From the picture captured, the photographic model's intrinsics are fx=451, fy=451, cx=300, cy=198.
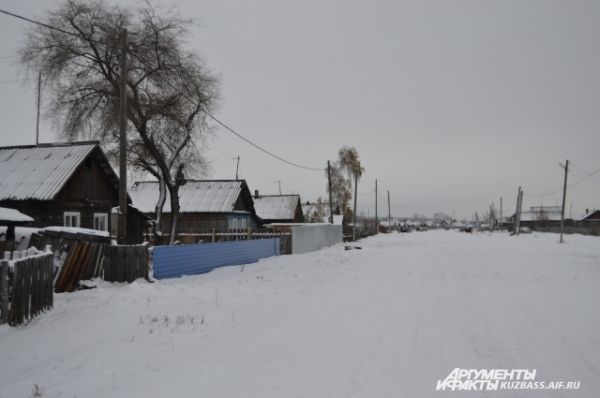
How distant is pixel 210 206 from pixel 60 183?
1850 cm

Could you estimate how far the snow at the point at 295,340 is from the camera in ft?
17.4

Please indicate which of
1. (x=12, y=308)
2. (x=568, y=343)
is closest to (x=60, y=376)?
(x=12, y=308)

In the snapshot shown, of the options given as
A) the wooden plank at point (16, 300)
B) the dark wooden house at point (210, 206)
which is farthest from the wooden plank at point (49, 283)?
the dark wooden house at point (210, 206)

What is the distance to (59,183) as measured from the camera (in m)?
19.7

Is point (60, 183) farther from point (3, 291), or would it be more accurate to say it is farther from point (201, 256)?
point (3, 291)

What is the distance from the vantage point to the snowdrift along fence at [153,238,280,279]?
15.2 meters

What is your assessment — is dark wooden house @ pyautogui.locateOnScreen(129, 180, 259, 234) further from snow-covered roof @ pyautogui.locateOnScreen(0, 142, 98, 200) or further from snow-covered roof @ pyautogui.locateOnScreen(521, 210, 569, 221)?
snow-covered roof @ pyautogui.locateOnScreen(521, 210, 569, 221)

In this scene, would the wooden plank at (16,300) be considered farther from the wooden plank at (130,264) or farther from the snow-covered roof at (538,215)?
the snow-covered roof at (538,215)

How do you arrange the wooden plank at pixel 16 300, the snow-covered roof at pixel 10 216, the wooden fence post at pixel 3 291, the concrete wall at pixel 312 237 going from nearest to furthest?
1. the wooden fence post at pixel 3 291
2. the wooden plank at pixel 16 300
3. the snow-covered roof at pixel 10 216
4. the concrete wall at pixel 312 237

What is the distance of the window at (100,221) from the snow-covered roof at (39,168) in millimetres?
3577

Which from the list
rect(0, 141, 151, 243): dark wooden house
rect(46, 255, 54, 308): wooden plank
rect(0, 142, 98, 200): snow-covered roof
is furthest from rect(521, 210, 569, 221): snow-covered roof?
rect(46, 255, 54, 308): wooden plank

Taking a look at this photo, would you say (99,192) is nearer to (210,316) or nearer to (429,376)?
(210,316)

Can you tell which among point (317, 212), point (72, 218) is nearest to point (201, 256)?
point (72, 218)

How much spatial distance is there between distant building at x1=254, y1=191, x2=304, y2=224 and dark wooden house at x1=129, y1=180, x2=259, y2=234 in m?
9.61
